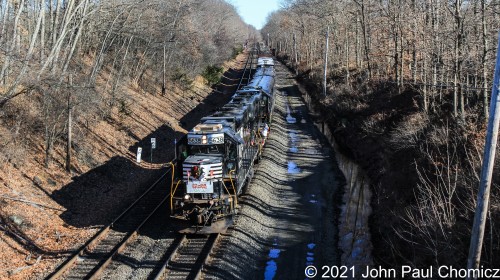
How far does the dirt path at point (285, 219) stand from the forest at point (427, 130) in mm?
2098

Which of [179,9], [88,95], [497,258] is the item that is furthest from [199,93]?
[497,258]

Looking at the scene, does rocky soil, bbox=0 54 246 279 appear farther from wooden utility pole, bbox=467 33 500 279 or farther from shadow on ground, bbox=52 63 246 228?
wooden utility pole, bbox=467 33 500 279

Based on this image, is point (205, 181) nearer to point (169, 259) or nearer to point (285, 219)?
point (169, 259)

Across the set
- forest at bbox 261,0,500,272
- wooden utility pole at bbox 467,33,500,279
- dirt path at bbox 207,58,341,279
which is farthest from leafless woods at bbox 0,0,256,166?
wooden utility pole at bbox 467,33,500,279

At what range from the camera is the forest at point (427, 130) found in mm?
12336

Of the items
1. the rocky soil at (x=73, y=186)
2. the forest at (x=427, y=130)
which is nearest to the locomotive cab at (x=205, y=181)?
the rocky soil at (x=73, y=186)

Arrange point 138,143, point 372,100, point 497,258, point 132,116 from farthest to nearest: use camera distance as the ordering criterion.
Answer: point 372,100, point 132,116, point 138,143, point 497,258

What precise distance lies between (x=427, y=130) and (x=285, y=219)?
918cm

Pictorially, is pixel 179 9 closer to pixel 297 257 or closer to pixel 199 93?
pixel 199 93

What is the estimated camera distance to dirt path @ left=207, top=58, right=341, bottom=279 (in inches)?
571

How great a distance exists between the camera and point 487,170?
8242mm

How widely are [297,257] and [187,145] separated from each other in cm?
575

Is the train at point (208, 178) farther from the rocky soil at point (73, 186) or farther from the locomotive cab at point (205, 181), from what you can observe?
the rocky soil at point (73, 186)

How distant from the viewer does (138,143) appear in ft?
97.9
